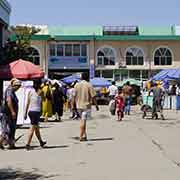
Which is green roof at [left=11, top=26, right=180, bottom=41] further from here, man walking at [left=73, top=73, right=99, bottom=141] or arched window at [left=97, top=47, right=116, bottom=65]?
man walking at [left=73, top=73, right=99, bottom=141]

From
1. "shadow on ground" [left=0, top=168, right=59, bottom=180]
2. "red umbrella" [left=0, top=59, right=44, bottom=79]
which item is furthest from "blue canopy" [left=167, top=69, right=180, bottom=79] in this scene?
"shadow on ground" [left=0, top=168, right=59, bottom=180]

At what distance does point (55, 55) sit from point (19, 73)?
4701 centimetres

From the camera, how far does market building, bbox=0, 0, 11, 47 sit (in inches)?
1155

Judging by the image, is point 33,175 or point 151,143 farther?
point 151,143

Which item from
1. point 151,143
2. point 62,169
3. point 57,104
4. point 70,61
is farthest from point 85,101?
point 70,61

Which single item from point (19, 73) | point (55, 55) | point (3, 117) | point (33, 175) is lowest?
point (33, 175)

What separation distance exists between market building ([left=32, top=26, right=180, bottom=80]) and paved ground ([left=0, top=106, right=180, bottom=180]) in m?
49.7

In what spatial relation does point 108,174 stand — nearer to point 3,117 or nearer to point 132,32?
point 3,117

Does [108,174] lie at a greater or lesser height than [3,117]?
lesser

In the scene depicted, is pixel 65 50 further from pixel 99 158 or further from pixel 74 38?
pixel 99 158

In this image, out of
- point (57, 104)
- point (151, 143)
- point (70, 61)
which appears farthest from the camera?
point (70, 61)

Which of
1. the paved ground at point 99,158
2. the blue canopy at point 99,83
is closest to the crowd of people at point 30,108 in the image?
the paved ground at point 99,158

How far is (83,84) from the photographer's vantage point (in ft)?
50.5

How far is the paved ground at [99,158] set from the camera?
32.6ft
